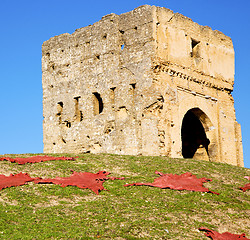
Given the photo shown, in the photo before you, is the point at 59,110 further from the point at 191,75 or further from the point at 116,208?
the point at 116,208

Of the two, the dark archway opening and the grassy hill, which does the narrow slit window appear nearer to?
the dark archway opening

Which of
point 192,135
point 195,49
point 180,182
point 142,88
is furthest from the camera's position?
point 192,135

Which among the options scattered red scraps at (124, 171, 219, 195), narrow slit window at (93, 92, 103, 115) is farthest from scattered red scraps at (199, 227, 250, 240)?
narrow slit window at (93, 92, 103, 115)

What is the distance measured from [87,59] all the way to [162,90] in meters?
4.97

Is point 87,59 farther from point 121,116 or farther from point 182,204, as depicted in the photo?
point 182,204

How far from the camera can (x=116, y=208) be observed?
12.1m

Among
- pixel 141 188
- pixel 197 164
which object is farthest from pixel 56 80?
pixel 141 188

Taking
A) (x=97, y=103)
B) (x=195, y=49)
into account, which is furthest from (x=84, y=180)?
(x=195, y=49)

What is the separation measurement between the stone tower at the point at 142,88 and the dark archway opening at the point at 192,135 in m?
0.05

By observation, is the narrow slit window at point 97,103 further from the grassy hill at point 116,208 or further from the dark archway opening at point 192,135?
the grassy hill at point 116,208

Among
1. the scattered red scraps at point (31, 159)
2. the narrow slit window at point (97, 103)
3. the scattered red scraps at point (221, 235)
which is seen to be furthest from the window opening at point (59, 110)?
the scattered red scraps at point (221, 235)

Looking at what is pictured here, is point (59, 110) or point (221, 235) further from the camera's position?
point (59, 110)

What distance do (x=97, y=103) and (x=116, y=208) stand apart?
494 inches

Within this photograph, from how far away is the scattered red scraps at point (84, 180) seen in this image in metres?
13.7
